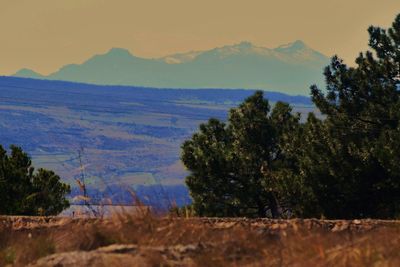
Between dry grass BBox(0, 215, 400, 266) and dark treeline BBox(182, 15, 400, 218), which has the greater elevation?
dry grass BBox(0, 215, 400, 266)

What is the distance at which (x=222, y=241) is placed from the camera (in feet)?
23.0

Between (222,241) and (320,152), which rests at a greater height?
(222,241)

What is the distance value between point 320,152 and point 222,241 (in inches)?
1298

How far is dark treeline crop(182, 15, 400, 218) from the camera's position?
37.1 metres

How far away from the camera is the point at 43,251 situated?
23.6ft

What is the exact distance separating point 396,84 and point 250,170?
41.7 feet

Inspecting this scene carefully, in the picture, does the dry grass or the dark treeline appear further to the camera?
the dark treeline

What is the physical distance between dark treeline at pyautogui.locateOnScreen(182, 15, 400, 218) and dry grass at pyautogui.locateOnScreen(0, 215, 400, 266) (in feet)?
72.5

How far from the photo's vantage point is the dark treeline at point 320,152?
1459 inches

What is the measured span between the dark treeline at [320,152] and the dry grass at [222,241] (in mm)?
22109

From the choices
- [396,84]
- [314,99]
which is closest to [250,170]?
[314,99]

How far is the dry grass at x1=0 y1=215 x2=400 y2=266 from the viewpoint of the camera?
19.5ft

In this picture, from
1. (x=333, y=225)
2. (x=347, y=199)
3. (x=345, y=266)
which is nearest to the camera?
(x=345, y=266)

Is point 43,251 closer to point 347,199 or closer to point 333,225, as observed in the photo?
point 333,225
